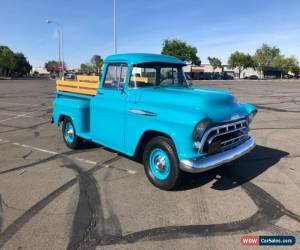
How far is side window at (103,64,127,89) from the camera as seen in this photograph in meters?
5.89

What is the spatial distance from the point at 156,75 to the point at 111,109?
108 centimetres

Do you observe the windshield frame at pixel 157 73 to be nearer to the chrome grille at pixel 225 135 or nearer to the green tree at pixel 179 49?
the chrome grille at pixel 225 135

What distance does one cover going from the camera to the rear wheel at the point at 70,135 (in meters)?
7.36

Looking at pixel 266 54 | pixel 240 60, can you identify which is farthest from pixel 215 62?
pixel 266 54

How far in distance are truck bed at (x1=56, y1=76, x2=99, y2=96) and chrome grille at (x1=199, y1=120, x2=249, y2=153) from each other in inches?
117

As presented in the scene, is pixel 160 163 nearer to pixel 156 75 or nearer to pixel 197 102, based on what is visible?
pixel 197 102

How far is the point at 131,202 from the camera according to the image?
15.3 feet

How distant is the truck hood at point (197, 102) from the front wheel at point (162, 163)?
584mm

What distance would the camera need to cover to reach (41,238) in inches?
145

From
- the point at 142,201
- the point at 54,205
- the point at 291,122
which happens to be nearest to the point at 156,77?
the point at 142,201

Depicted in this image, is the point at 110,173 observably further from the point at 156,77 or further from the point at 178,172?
the point at 156,77

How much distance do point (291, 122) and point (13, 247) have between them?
10525 millimetres

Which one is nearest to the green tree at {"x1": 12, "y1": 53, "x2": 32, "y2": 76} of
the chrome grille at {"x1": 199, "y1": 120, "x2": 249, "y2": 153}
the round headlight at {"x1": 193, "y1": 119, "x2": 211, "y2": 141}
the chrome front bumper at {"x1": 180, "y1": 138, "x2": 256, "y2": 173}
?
the chrome grille at {"x1": 199, "y1": 120, "x2": 249, "y2": 153}

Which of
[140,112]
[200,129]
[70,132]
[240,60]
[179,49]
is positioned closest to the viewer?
→ [200,129]
